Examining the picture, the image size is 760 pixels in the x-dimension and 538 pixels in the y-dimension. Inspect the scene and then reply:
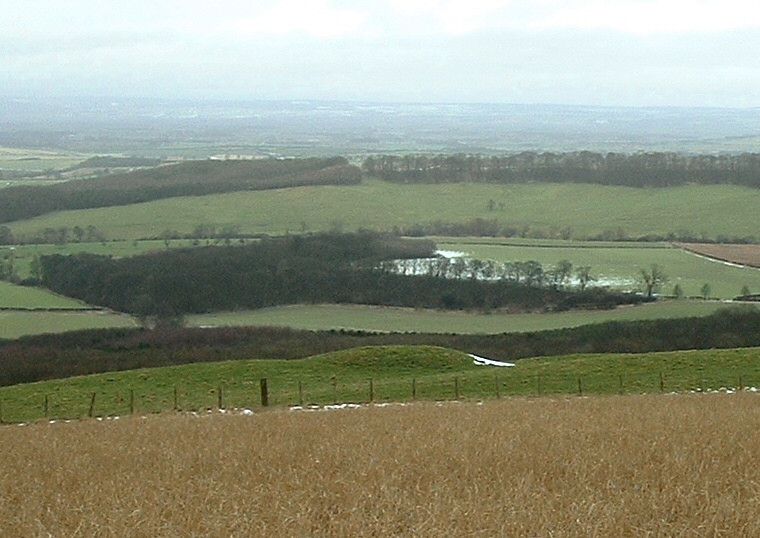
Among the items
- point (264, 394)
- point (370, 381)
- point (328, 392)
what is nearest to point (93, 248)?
point (328, 392)

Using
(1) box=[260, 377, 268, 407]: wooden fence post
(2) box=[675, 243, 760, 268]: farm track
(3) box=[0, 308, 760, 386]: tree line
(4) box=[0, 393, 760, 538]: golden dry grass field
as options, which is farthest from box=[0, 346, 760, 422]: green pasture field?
(2) box=[675, 243, 760, 268]: farm track

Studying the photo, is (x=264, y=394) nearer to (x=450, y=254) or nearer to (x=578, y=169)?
(x=450, y=254)

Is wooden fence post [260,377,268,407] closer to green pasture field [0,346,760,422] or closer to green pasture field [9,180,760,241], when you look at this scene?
green pasture field [0,346,760,422]

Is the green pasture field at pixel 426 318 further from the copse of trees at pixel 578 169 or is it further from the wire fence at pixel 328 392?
the copse of trees at pixel 578 169

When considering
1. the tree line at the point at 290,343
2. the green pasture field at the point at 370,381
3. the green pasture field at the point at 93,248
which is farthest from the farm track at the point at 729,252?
the green pasture field at the point at 93,248

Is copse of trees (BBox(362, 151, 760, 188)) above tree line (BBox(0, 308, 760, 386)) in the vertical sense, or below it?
above

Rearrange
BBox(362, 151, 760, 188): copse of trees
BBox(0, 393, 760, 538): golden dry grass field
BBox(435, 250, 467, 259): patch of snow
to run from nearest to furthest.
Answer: BBox(0, 393, 760, 538): golden dry grass field
BBox(435, 250, 467, 259): patch of snow
BBox(362, 151, 760, 188): copse of trees
